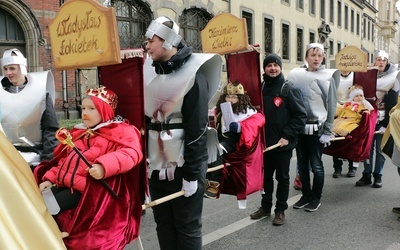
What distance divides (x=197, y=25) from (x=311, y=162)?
43.5 feet

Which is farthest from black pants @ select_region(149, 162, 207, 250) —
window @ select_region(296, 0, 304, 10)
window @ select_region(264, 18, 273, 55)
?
window @ select_region(296, 0, 304, 10)

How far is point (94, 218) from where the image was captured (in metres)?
2.49

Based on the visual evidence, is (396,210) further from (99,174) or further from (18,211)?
(18,211)

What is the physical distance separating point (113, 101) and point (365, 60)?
5101 mm

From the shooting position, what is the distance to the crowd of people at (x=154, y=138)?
258cm

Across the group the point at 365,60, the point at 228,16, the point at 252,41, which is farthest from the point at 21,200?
the point at 252,41

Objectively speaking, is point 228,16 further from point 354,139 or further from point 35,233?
point 35,233

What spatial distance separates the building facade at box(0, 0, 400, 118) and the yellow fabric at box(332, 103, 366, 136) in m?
1.76

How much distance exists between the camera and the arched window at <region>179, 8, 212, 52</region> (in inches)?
656

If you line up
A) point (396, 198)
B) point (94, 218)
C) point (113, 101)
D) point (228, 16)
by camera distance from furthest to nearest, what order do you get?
point (396, 198), point (228, 16), point (113, 101), point (94, 218)

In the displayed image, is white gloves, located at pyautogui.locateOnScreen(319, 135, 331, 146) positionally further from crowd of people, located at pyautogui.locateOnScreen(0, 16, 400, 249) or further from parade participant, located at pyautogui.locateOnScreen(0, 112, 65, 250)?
parade participant, located at pyautogui.locateOnScreen(0, 112, 65, 250)

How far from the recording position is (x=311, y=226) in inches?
184

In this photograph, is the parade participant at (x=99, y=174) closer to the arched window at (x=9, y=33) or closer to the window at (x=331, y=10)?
the arched window at (x=9, y=33)

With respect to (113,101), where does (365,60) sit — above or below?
above
